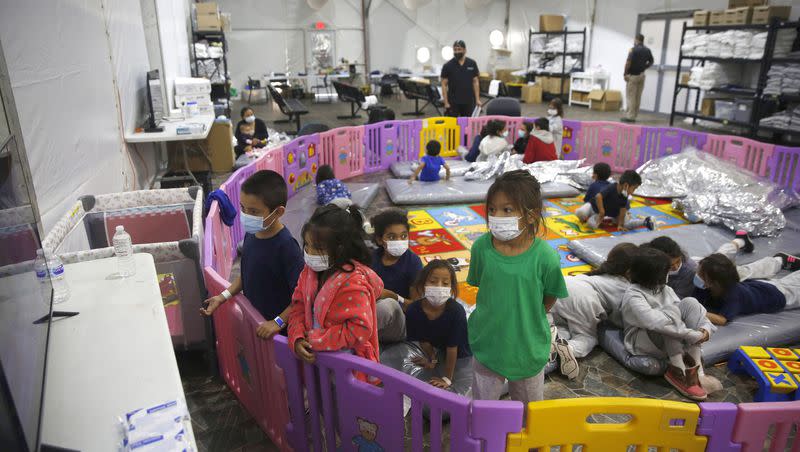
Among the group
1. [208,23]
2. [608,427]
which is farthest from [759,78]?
[208,23]

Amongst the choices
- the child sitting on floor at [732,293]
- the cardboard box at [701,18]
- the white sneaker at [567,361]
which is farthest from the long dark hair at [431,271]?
the cardboard box at [701,18]

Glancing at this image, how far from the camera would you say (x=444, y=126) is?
29.3 ft

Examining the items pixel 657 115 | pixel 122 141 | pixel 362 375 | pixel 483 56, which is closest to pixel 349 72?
pixel 483 56

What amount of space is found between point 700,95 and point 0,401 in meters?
14.0

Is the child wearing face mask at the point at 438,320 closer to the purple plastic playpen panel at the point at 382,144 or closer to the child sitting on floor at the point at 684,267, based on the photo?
the child sitting on floor at the point at 684,267

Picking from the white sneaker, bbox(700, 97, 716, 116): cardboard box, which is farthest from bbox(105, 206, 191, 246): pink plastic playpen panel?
bbox(700, 97, 716, 116): cardboard box

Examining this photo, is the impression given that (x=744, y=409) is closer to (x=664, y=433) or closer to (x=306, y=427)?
(x=664, y=433)

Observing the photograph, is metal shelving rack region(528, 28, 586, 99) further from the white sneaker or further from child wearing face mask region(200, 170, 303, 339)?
child wearing face mask region(200, 170, 303, 339)

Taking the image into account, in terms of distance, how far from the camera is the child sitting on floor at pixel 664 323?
10.4 ft

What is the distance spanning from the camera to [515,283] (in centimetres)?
222

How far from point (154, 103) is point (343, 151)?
2558mm

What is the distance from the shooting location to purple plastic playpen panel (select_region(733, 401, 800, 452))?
1845mm

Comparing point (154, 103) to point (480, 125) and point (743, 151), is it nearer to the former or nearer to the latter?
point (480, 125)

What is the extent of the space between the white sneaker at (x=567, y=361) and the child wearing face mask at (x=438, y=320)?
61cm
